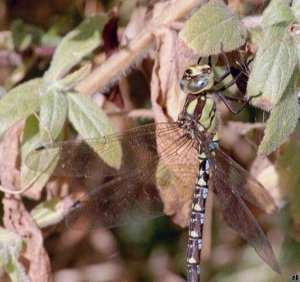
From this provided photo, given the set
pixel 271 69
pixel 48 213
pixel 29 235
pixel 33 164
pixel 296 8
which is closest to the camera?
pixel 271 69

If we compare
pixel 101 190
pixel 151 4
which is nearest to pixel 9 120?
pixel 101 190

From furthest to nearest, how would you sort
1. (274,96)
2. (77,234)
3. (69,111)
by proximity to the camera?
(77,234), (69,111), (274,96)

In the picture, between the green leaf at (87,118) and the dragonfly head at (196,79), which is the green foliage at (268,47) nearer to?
the dragonfly head at (196,79)

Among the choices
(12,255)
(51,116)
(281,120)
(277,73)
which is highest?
(277,73)

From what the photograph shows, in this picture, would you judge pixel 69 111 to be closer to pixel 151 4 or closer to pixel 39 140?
pixel 39 140

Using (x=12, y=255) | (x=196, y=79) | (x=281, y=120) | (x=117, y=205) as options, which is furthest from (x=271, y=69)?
(x=12, y=255)

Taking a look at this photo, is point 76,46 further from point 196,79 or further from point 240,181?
point 240,181

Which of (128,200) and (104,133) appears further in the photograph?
(128,200)
